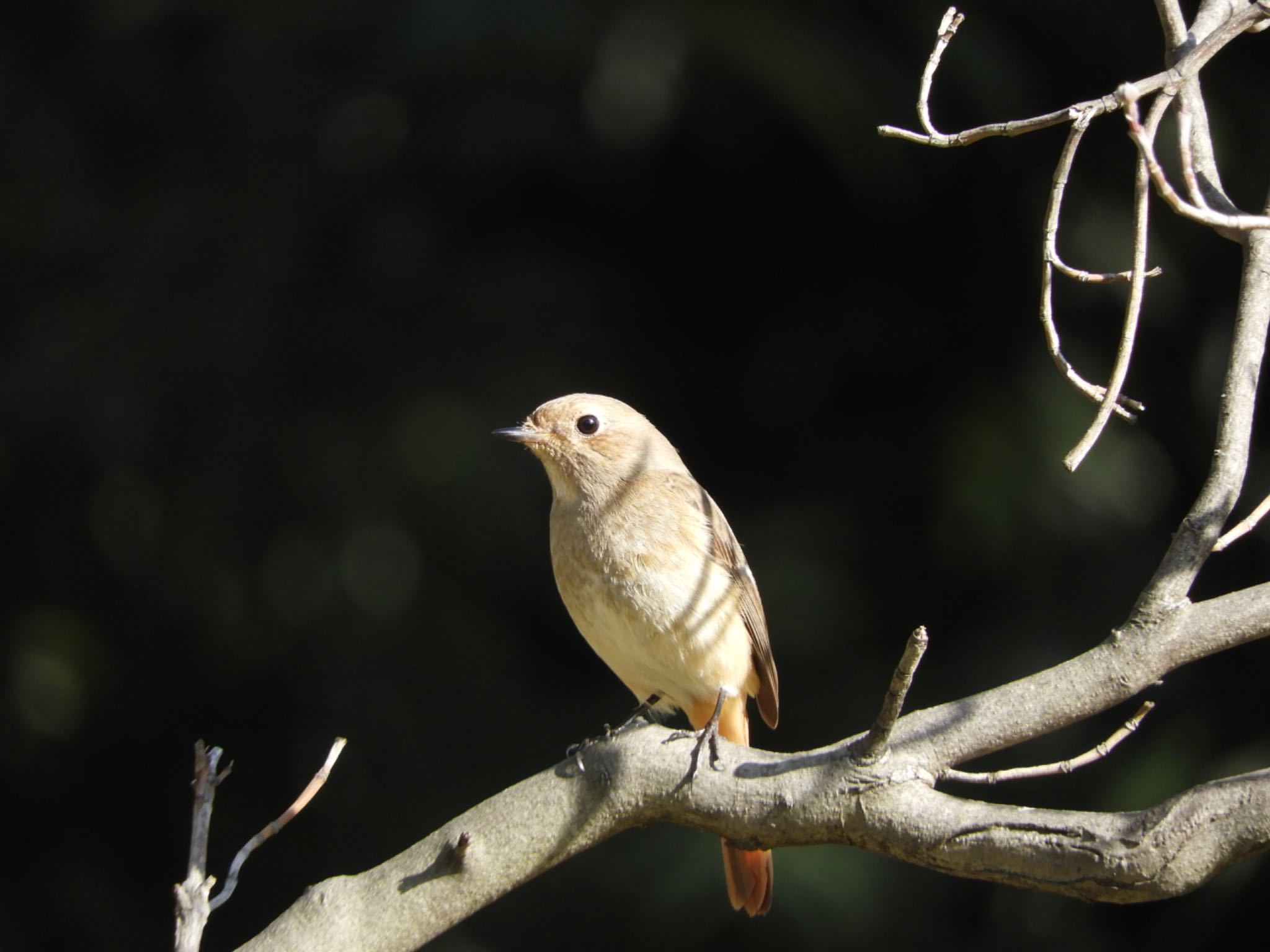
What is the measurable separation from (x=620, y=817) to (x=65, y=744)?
3.14 metres

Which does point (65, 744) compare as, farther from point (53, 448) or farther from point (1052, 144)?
point (1052, 144)

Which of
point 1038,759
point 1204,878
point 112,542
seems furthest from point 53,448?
point 1204,878

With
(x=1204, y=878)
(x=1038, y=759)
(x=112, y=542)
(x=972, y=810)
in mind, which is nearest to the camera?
(x=1204, y=878)

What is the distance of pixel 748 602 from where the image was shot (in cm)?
322

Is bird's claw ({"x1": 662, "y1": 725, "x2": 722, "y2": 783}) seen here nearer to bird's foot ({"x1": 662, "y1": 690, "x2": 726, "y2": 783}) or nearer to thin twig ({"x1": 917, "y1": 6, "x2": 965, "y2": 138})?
bird's foot ({"x1": 662, "y1": 690, "x2": 726, "y2": 783})

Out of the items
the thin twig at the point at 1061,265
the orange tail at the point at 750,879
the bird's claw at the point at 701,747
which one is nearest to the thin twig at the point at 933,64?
the thin twig at the point at 1061,265

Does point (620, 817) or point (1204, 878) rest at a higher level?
point (1204, 878)

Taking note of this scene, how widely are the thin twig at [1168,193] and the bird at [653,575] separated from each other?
5.48 ft

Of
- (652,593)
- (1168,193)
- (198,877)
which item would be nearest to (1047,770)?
(1168,193)

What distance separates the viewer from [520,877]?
202 cm

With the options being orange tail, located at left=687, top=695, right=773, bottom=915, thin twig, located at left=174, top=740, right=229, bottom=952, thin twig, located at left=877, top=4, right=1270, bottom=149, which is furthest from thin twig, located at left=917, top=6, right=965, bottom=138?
orange tail, located at left=687, top=695, right=773, bottom=915

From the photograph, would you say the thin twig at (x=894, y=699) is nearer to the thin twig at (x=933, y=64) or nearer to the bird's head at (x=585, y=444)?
the thin twig at (x=933, y=64)

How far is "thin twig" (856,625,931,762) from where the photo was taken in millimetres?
1435

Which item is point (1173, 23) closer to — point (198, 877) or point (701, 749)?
point (701, 749)
